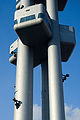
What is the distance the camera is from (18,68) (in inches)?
1232

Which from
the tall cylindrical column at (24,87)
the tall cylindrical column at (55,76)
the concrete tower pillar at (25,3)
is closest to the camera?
the tall cylindrical column at (55,76)

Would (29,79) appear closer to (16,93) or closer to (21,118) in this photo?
(16,93)

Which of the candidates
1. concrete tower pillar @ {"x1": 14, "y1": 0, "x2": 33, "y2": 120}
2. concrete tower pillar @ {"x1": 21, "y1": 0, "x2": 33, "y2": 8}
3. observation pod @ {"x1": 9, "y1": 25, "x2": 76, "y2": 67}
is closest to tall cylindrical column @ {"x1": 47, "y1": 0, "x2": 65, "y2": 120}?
observation pod @ {"x1": 9, "y1": 25, "x2": 76, "y2": 67}

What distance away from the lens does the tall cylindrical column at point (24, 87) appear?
90.8 ft

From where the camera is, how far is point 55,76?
28.6 metres

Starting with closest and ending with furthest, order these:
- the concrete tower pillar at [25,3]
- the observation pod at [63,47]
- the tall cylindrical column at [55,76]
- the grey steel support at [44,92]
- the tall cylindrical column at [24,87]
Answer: the tall cylindrical column at [55,76], the tall cylindrical column at [24,87], the observation pod at [63,47], the grey steel support at [44,92], the concrete tower pillar at [25,3]

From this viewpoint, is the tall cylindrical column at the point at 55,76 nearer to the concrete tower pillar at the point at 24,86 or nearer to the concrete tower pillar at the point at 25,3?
the concrete tower pillar at the point at 24,86

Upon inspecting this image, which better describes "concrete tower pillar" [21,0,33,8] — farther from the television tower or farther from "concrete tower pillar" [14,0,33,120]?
"concrete tower pillar" [14,0,33,120]

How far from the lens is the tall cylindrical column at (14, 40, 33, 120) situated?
2769 centimetres

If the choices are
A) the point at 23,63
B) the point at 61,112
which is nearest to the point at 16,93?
the point at 23,63

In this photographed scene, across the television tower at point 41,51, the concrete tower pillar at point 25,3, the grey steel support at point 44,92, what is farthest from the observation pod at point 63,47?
the concrete tower pillar at point 25,3

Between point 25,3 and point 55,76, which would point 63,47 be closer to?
point 55,76

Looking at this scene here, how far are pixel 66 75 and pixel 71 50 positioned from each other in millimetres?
5429

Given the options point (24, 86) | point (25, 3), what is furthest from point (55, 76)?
point (25, 3)
